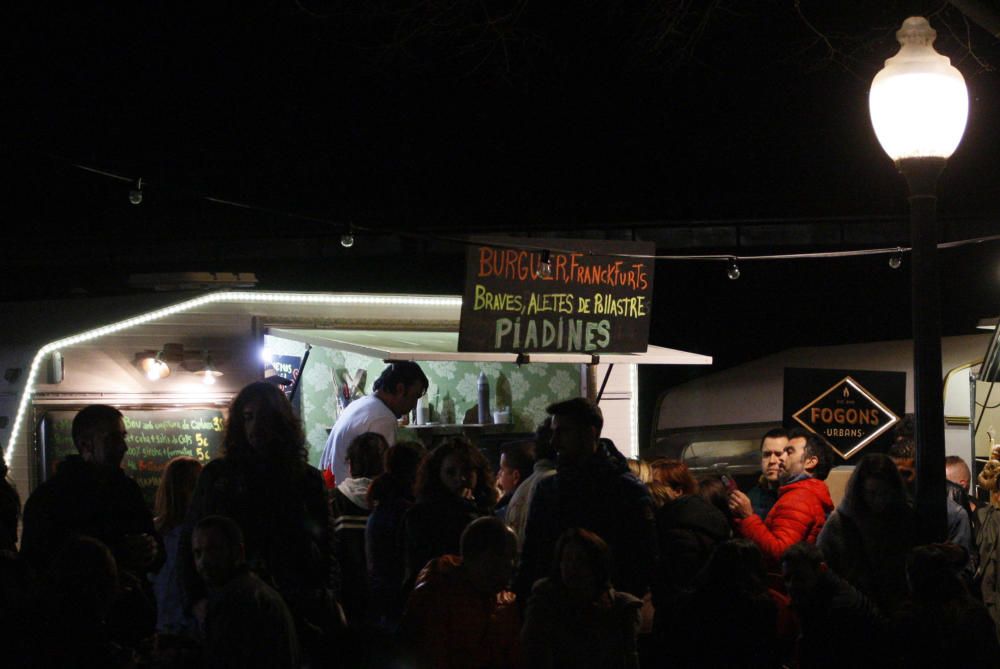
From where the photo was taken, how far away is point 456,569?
18.6ft

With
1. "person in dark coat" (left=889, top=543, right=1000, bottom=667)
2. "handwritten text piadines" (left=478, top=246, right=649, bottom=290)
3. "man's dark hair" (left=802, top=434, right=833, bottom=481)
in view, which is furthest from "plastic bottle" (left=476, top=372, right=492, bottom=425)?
"person in dark coat" (left=889, top=543, right=1000, bottom=667)

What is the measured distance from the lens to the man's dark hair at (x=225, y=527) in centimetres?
498

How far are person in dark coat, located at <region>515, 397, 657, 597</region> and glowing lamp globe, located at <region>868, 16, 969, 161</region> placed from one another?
200 centimetres

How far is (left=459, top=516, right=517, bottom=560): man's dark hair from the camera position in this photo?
557 cm

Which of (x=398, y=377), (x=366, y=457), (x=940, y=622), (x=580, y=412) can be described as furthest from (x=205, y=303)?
(x=940, y=622)

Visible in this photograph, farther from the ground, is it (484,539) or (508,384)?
(508,384)

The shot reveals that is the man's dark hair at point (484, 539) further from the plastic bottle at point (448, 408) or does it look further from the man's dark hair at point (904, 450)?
the plastic bottle at point (448, 408)

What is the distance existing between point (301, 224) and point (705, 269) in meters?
5.51

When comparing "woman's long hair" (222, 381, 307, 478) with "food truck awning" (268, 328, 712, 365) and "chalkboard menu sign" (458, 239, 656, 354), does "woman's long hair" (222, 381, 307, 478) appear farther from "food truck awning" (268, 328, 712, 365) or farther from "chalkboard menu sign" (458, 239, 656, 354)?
"food truck awning" (268, 328, 712, 365)

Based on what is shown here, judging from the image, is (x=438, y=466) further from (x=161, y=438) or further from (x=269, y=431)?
(x=161, y=438)

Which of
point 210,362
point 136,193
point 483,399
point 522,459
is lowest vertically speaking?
point 522,459

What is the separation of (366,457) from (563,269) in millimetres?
2405

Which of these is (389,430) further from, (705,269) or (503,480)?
(705,269)

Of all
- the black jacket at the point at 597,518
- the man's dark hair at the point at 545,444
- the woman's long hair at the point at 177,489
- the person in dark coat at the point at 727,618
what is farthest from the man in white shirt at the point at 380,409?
the person in dark coat at the point at 727,618
